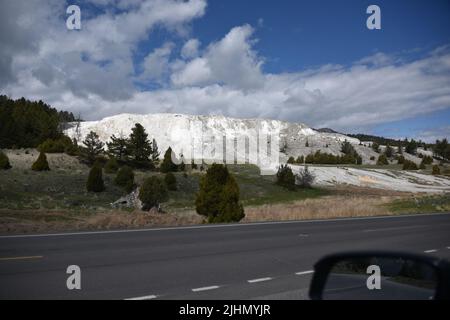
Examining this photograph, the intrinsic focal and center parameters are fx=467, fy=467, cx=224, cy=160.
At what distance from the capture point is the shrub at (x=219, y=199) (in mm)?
25750

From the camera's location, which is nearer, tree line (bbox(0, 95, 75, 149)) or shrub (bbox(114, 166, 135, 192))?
shrub (bbox(114, 166, 135, 192))

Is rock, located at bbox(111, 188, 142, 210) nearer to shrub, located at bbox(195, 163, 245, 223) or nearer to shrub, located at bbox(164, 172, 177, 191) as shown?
shrub, located at bbox(164, 172, 177, 191)

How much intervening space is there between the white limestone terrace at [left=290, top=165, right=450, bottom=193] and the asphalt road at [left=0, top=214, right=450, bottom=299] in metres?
54.3

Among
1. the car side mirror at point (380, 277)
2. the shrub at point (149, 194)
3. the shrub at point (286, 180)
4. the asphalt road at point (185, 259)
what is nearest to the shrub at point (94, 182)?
the shrub at point (149, 194)

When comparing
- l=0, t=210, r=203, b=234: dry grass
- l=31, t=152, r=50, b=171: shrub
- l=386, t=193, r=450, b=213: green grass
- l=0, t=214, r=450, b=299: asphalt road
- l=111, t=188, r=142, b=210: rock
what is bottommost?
l=386, t=193, r=450, b=213: green grass

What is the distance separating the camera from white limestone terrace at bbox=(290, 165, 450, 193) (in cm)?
7156

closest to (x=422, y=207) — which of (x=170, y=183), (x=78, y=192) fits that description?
(x=170, y=183)

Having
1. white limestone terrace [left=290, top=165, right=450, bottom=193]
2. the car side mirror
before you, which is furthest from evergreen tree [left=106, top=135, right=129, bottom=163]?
the car side mirror

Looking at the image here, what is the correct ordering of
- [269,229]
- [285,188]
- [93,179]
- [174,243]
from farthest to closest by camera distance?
[285,188] < [93,179] < [269,229] < [174,243]

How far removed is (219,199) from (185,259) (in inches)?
621

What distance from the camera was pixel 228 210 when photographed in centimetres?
2573
